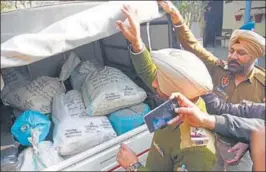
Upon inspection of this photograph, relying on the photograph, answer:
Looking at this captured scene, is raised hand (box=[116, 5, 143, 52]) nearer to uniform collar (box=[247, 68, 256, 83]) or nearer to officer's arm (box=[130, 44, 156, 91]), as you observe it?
officer's arm (box=[130, 44, 156, 91])

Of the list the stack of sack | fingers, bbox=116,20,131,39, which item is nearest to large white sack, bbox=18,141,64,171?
the stack of sack

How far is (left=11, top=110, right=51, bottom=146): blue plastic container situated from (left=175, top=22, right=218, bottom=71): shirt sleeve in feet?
3.43

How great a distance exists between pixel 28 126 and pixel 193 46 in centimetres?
115

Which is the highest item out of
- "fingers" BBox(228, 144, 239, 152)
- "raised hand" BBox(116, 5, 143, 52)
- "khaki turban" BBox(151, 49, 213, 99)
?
"raised hand" BBox(116, 5, 143, 52)

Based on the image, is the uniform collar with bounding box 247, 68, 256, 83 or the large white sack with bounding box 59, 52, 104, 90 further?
the large white sack with bounding box 59, 52, 104, 90

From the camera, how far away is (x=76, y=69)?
2.69m

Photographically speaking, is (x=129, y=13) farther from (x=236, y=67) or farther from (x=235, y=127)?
(x=235, y=127)

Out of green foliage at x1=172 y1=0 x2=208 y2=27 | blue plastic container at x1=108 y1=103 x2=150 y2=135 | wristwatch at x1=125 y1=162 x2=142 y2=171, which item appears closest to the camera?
wristwatch at x1=125 y1=162 x2=142 y2=171

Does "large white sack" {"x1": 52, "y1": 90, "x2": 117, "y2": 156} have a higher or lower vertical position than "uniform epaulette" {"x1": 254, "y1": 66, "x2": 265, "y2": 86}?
lower

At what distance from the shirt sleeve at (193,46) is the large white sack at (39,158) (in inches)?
41.0

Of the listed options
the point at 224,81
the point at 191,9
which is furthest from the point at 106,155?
the point at 191,9

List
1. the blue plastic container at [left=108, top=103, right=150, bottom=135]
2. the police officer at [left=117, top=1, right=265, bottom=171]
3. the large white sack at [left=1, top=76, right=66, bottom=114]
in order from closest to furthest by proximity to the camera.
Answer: the police officer at [left=117, top=1, right=265, bottom=171] < the blue plastic container at [left=108, top=103, right=150, bottom=135] < the large white sack at [left=1, top=76, right=66, bottom=114]

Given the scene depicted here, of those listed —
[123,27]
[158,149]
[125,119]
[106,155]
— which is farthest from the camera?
[125,119]

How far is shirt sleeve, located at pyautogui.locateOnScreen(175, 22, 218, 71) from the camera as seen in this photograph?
5.79 feet
